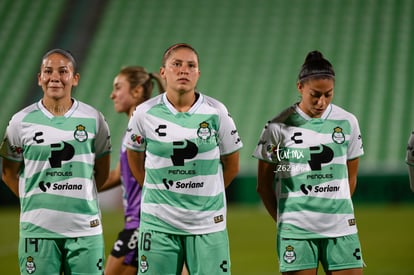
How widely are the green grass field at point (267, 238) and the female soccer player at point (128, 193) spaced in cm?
320

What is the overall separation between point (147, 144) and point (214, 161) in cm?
41

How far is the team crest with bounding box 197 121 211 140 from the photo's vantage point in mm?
4520

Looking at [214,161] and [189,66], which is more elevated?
[189,66]

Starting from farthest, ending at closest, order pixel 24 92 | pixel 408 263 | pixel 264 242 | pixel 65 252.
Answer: pixel 24 92 → pixel 264 242 → pixel 408 263 → pixel 65 252

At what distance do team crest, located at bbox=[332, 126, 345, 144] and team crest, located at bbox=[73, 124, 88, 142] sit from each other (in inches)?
57.4

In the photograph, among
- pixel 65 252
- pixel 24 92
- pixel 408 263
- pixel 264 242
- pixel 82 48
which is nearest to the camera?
pixel 65 252

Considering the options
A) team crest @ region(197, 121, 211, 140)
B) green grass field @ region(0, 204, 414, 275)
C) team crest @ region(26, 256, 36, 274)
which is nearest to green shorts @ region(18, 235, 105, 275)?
team crest @ region(26, 256, 36, 274)

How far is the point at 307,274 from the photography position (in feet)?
15.0

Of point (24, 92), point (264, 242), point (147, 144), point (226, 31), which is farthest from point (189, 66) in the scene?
point (226, 31)

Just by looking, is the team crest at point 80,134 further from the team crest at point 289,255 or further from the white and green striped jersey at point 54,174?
the team crest at point 289,255

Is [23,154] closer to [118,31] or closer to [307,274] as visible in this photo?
[307,274]

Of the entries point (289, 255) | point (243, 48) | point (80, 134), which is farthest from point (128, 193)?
point (243, 48)

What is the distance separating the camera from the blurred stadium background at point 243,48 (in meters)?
16.8

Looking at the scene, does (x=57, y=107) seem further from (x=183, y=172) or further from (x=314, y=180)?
(x=314, y=180)
